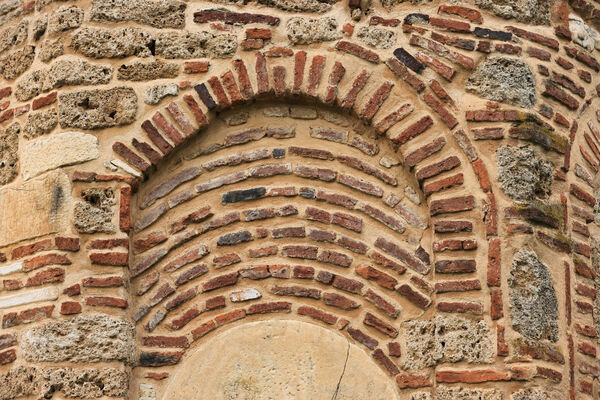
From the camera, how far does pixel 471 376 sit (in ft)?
16.6

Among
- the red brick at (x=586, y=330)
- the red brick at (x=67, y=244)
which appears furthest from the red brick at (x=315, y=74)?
the red brick at (x=586, y=330)

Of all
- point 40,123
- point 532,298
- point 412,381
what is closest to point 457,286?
point 532,298

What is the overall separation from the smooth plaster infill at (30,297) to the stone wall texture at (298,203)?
10 millimetres

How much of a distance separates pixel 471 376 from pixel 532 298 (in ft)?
1.65

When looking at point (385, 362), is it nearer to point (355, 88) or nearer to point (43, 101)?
point (355, 88)

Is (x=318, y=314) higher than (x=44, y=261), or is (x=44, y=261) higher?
(x=44, y=261)

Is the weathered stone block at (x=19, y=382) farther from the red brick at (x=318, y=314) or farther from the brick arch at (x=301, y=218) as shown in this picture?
the red brick at (x=318, y=314)

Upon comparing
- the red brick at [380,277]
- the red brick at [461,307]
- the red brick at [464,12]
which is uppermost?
the red brick at [464,12]

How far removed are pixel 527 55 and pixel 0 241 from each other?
3047 millimetres

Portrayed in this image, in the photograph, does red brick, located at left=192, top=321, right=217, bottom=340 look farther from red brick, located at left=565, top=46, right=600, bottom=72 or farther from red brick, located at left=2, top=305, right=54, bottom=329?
red brick, located at left=565, top=46, right=600, bottom=72

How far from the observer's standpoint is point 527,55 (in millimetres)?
5703

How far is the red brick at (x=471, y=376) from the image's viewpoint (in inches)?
198

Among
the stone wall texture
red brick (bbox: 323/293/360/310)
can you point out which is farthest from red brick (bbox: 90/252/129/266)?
red brick (bbox: 323/293/360/310)

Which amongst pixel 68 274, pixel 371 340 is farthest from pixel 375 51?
pixel 68 274
